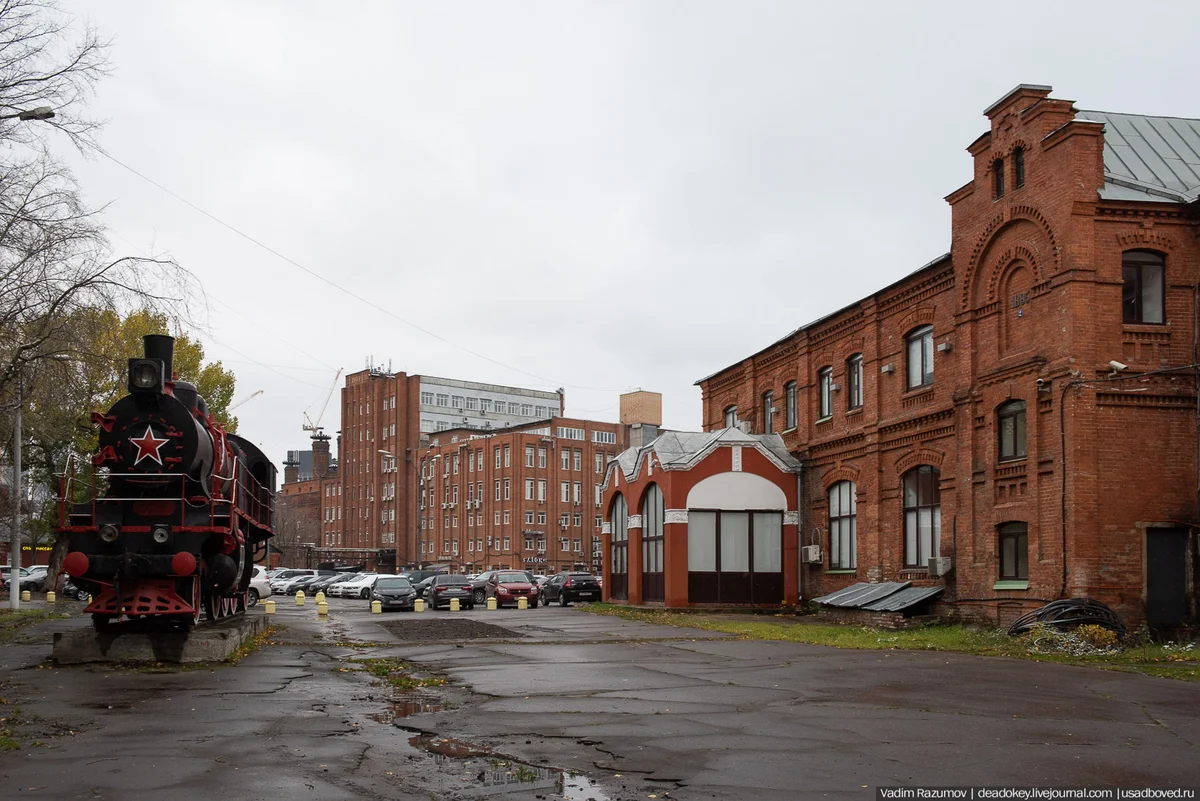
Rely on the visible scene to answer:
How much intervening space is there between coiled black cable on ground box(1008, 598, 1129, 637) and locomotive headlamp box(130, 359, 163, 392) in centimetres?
1642

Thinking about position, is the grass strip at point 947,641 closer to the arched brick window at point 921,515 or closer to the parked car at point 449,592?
the arched brick window at point 921,515

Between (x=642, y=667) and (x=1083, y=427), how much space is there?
1079 centimetres

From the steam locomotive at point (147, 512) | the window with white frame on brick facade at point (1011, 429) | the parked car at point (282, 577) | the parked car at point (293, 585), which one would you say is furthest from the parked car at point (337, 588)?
the steam locomotive at point (147, 512)

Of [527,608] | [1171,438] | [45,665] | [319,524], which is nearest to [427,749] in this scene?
[45,665]

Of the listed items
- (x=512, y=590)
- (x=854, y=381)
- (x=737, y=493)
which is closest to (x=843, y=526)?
(x=737, y=493)

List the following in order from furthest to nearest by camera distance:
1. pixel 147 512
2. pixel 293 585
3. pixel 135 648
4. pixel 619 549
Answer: pixel 293 585, pixel 619 549, pixel 147 512, pixel 135 648

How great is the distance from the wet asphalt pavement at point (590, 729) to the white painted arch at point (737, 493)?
55.3ft

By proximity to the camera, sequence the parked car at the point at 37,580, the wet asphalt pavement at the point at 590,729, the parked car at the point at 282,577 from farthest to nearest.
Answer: the parked car at the point at 282,577, the parked car at the point at 37,580, the wet asphalt pavement at the point at 590,729

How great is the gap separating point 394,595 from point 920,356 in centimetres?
2198

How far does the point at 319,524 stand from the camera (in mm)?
116812

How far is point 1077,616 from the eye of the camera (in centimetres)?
2116

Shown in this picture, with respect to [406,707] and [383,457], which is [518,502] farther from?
[406,707]

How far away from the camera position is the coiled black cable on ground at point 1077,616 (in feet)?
69.1

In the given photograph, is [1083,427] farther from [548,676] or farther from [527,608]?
[527,608]
